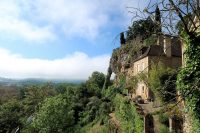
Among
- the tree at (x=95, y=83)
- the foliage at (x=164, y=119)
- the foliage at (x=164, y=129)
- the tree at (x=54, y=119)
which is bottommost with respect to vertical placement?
the tree at (x=54, y=119)

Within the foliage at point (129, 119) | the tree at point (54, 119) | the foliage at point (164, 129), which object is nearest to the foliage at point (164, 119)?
the foliage at point (164, 129)

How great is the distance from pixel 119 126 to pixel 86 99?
23.3 m

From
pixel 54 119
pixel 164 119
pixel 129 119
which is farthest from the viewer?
pixel 54 119

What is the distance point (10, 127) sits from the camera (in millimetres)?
52562

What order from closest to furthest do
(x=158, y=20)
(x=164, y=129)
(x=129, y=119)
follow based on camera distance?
(x=158, y=20) < (x=164, y=129) < (x=129, y=119)

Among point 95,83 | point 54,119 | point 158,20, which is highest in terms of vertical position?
point 158,20

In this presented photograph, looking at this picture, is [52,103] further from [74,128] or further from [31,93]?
[31,93]

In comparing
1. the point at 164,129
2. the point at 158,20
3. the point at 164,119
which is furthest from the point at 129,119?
the point at 158,20

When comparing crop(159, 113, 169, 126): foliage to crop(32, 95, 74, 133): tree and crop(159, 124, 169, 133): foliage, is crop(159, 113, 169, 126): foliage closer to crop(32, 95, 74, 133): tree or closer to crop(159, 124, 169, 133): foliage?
crop(159, 124, 169, 133): foliage

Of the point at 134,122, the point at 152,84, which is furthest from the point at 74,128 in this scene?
the point at 134,122

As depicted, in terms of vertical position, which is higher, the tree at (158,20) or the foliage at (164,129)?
the tree at (158,20)

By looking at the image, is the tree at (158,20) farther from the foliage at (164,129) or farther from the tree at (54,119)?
the tree at (54,119)

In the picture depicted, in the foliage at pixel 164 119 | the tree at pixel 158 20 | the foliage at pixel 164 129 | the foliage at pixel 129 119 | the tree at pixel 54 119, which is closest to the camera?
the tree at pixel 158 20

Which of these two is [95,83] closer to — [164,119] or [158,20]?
[164,119]
